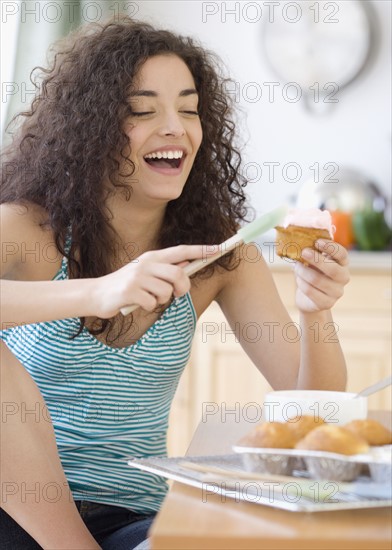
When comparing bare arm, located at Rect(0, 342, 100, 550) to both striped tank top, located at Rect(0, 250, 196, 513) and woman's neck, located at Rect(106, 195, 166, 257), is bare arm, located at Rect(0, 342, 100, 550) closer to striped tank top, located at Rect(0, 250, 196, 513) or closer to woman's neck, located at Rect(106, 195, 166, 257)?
striped tank top, located at Rect(0, 250, 196, 513)

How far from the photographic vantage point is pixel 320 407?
3.19 feet

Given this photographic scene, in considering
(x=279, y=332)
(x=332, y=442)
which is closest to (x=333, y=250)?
(x=279, y=332)

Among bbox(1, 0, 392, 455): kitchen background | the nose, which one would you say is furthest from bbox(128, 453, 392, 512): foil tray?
bbox(1, 0, 392, 455): kitchen background

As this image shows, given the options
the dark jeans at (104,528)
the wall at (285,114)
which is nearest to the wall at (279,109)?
the wall at (285,114)

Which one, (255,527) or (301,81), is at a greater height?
(301,81)

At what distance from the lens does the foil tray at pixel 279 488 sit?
0.75m

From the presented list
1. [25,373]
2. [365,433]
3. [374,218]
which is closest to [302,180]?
[374,218]

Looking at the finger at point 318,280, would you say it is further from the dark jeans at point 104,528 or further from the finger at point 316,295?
the dark jeans at point 104,528

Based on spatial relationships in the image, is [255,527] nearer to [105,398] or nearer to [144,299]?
[144,299]

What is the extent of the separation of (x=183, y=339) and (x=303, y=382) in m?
0.21

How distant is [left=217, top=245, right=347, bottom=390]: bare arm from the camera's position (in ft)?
4.71

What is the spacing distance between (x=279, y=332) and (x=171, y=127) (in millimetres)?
399

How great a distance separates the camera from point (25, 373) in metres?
1.18

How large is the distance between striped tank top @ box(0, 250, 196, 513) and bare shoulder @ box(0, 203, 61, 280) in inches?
1.3
